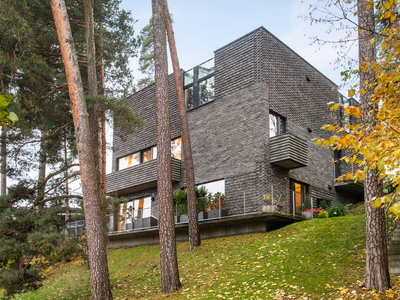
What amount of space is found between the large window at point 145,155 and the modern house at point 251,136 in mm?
73

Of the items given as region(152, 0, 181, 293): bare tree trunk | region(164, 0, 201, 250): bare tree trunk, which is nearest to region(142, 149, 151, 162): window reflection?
region(164, 0, 201, 250): bare tree trunk

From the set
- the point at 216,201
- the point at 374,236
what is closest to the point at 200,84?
the point at 216,201

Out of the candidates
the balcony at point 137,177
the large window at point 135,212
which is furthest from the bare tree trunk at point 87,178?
the large window at point 135,212

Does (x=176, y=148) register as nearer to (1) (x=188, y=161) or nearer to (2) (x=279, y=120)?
(1) (x=188, y=161)

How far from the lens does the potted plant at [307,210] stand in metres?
16.1

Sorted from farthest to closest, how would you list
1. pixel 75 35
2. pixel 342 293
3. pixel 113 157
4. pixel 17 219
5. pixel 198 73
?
1. pixel 113 157
2. pixel 198 73
3. pixel 75 35
4. pixel 17 219
5. pixel 342 293

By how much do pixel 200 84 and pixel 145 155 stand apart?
17.1 feet

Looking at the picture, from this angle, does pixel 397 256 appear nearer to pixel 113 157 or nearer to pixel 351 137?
pixel 351 137

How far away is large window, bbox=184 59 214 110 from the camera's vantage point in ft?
62.0

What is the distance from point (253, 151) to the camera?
16203mm

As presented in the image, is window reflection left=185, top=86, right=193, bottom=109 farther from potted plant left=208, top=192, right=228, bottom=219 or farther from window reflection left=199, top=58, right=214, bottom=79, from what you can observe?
potted plant left=208, top=192, right=228, bottom=219

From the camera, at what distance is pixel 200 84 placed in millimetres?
19297

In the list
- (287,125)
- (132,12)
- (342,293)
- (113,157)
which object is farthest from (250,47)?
(342,293)

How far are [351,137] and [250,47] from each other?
43.1 ft
